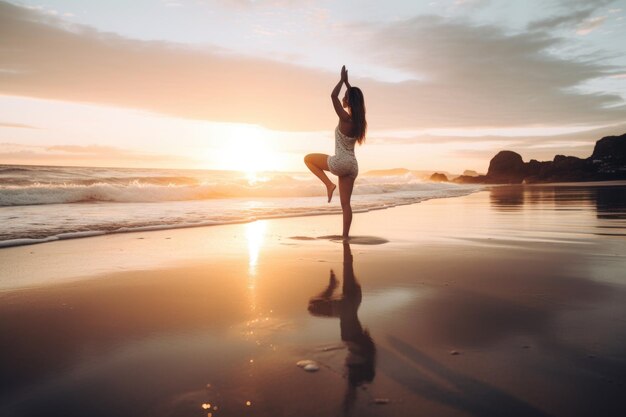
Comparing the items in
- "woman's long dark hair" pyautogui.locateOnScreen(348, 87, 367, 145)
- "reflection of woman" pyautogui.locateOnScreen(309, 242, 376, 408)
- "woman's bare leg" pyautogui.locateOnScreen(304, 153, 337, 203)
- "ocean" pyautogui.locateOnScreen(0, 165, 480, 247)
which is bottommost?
"reflection of woman" pyautogui.locateOnScreen(309, 242, 376, 408)

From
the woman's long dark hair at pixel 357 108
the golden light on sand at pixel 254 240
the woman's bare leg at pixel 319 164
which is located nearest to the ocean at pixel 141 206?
the golden light on sand at pixel 254 240

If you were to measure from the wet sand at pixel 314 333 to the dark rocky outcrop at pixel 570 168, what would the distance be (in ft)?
147

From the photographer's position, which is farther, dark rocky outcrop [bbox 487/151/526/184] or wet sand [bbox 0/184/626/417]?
dark rocky outcrop [bbox 487/151/526/184]

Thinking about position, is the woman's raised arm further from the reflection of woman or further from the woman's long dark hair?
the reflection of woman

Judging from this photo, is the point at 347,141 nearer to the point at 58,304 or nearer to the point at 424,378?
the point at 58,304

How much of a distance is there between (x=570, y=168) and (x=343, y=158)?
1947 inches

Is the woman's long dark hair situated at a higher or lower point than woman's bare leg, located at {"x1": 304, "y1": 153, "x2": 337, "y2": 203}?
higher

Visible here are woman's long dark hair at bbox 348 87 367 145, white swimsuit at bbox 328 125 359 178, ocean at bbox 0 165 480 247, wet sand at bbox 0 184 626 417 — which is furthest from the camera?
ocean at bbox 0 165 480 247

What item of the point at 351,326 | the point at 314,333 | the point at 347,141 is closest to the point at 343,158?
the point at 347,141

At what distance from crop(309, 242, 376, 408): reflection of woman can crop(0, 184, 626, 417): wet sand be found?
11mm

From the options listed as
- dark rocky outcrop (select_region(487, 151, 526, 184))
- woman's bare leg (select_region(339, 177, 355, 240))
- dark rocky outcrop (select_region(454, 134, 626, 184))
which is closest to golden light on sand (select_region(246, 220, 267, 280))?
woman's bare leg (select_region(339, 177, 355, 240))

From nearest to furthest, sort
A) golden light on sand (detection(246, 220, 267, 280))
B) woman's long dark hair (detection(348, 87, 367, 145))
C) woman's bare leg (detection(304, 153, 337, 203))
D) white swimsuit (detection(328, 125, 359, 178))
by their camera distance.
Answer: golden light on sand (detection(246, 220, 267, 280))
woman's long dark hair (detection(348, 87, 367, 145))
white swimsuit (detection(328, 125, 359, 178))
woman's bare leg (detection(304, 153, 337, 203))

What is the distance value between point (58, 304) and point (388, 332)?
90.0 inches

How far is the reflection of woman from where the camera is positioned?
1.71m
